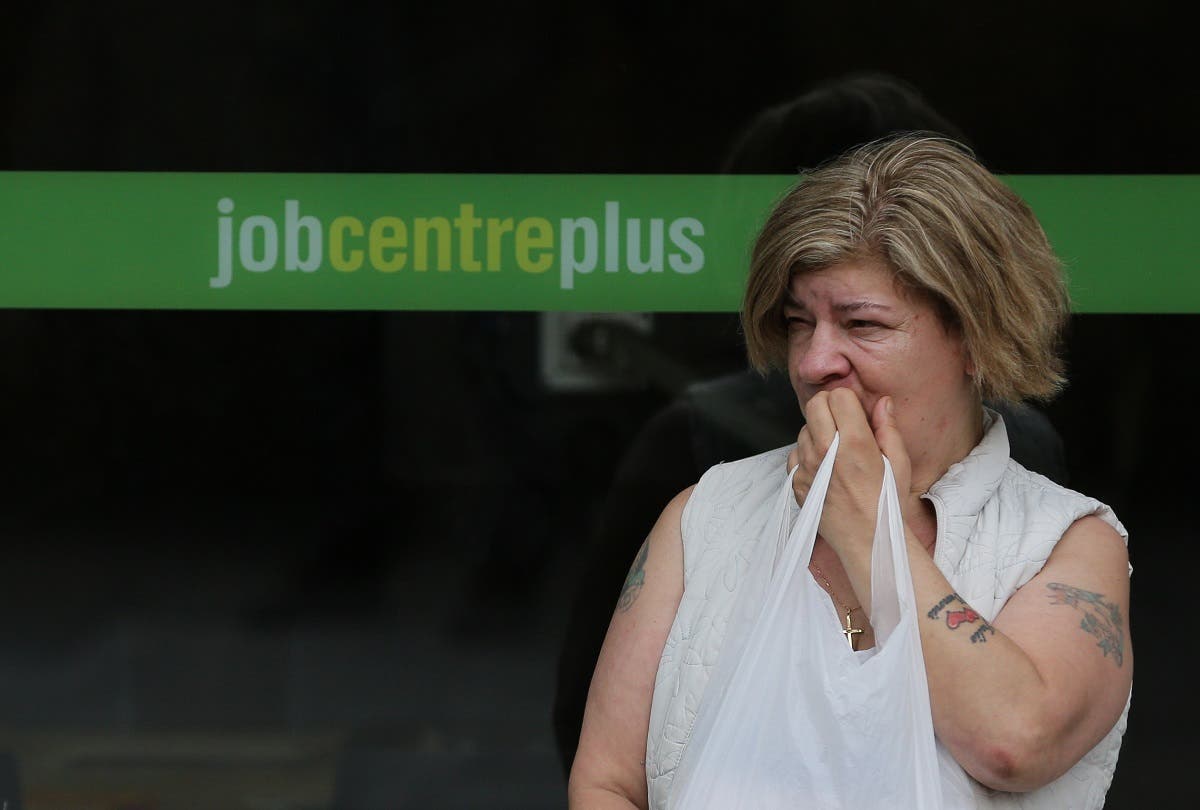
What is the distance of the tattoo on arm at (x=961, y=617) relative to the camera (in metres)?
1.83

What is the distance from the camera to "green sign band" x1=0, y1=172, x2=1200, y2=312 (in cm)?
305

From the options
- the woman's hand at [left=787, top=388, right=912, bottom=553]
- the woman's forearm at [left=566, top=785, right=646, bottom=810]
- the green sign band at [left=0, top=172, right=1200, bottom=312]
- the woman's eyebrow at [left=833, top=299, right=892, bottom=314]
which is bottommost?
the woman's forearm at [left=566, top=785, right=646, bottom=810]

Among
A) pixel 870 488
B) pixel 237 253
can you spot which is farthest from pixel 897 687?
pixel 237 253

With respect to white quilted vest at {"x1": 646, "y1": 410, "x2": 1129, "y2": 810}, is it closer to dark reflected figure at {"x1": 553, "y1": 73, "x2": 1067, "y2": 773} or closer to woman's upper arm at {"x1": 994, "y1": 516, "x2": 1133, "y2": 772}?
woman's upper arm at {"x1": 994, "y1": 516, "x2": 1133, "y2": 772}

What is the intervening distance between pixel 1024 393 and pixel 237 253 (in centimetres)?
166

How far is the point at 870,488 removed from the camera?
6.39 feet

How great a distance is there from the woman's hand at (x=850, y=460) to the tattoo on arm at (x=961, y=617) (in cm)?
12

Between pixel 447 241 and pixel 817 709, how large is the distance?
5.02ft

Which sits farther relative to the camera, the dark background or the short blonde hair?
the dark background

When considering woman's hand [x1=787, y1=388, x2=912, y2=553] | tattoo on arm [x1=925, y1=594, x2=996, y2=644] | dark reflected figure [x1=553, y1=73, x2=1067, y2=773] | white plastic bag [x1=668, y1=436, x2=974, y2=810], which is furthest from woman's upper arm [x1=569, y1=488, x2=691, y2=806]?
dark reflected figure [x1=553, y1=73, x2=1067, y2=773]

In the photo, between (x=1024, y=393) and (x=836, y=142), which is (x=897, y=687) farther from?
(x=836, y=142)

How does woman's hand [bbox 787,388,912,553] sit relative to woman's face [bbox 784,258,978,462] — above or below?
below

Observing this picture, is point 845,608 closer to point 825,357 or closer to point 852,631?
point 852,631

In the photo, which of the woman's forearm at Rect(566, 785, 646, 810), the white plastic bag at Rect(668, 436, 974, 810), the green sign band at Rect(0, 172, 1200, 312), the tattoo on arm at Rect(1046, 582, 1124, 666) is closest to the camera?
the white plastic bag at Rect(668, 436, 974, 810)
